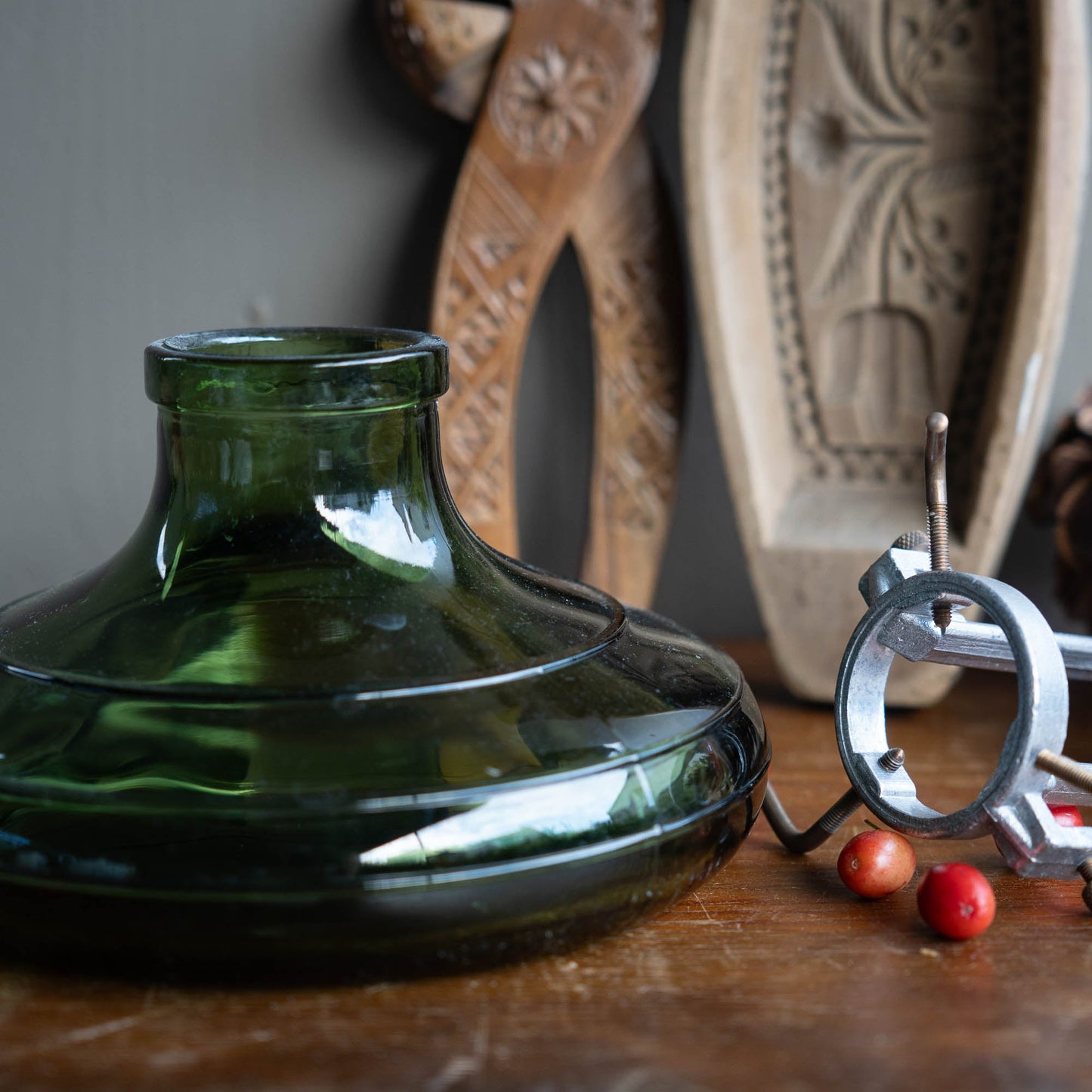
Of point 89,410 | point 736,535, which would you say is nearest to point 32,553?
point 89,410

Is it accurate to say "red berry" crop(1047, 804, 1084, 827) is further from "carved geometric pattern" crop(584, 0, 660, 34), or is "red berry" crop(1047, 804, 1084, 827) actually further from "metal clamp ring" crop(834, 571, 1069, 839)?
"carved geometric pattern" crop(584, 0, 660, 34)

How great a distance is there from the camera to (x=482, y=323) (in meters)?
0.73

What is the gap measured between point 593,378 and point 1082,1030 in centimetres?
51

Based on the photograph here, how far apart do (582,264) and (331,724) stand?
0.46 m

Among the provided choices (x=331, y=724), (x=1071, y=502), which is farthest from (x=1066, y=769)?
(x=1071, y=502)

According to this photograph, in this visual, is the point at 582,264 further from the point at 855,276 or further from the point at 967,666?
the point at 967,666

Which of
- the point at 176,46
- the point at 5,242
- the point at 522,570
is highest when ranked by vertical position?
the point at 176,46

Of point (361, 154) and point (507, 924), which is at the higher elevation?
point (361, 154)

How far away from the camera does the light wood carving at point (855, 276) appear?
0.69 meters

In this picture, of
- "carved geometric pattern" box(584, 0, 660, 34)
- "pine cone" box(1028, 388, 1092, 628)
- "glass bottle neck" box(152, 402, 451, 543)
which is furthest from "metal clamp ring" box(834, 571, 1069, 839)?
"carved geometric pattern" box(584, 0, 660, 34)

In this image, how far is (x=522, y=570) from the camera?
457 millimetres

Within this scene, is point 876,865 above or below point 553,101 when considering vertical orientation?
below

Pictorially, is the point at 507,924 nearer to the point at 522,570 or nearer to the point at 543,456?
the point at 522,570

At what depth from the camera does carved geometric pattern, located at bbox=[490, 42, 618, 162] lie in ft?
2.30
